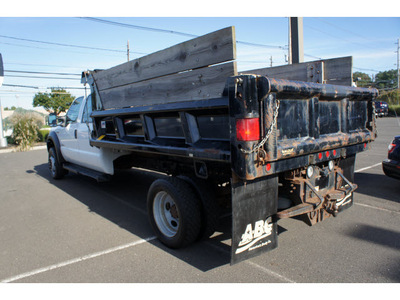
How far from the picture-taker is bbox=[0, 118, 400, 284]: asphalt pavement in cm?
315

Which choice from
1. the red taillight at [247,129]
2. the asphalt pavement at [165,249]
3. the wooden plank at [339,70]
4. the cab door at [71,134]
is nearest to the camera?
the red taillight at [247,129]

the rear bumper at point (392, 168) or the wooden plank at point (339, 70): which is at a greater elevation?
the wooden plank at point (339, 70)

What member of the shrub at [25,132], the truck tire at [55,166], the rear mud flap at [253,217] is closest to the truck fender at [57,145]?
A: the truck tire at [55,166]

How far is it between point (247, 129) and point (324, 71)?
2480 millimetres

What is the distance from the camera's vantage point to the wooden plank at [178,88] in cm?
304

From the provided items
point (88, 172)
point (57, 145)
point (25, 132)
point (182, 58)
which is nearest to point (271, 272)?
point (182, 58)

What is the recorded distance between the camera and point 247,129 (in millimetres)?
2699

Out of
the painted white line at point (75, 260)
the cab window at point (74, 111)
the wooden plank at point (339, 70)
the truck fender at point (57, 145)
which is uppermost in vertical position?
the wooden plank at point (339, 70)

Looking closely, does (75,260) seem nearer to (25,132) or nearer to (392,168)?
(392,168)

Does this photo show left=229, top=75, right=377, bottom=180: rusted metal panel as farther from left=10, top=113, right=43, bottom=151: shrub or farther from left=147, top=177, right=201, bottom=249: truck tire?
left=10, top=113, right=43, bottom=151: shrub

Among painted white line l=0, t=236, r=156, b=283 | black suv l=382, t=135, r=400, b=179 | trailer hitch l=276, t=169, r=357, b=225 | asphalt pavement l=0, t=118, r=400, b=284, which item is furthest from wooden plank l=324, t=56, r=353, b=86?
painted white line l=0, t=236, r=156, b=283

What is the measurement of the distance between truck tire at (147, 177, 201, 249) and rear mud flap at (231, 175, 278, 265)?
736mm

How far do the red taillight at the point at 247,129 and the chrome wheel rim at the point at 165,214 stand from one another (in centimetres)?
158

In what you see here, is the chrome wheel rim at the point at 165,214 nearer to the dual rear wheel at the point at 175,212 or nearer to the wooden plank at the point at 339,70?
the dual rear wheel at the point at 175,212
